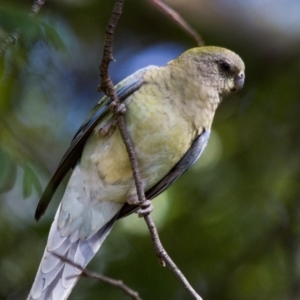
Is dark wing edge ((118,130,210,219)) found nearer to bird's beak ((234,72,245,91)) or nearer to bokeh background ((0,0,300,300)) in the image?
bird's beak ((234,72,245,91))

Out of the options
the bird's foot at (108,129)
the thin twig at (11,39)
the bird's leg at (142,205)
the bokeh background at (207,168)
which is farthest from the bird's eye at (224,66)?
the thin twig at (11,39)

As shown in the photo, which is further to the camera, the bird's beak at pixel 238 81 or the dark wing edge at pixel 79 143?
the bird's beak at pixel 238 81

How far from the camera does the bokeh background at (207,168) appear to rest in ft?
16.0

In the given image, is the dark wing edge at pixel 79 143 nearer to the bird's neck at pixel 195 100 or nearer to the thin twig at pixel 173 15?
the bird's neck at pixel 195 100

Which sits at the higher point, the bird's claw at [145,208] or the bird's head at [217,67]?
the bird's head at [217,67]

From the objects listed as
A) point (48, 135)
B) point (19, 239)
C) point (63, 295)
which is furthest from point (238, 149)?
point (63, 295)

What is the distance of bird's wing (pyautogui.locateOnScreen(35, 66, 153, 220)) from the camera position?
3629 mm

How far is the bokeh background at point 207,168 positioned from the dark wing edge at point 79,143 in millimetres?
482

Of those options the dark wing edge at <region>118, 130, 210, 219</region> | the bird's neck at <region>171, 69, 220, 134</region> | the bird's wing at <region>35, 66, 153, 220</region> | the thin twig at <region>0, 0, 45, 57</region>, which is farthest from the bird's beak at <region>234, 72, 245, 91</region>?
the thin twig at <region>0, 0, 45, 57</region>

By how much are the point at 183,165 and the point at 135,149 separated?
39cm

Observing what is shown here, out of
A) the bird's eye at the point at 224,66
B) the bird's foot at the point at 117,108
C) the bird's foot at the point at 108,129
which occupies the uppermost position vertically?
the bird's eye at the point at 224,66

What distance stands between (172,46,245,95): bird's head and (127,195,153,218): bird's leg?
32.5 inches

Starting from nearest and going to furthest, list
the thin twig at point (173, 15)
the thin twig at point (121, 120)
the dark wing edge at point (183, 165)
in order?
the thin twig at point (121, 120) → the thin twig at point (173, 15) → the dark wing edge at point (183, 165)

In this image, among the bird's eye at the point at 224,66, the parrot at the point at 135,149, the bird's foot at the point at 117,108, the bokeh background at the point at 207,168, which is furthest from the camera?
the bokeh background at the point at 207,168
